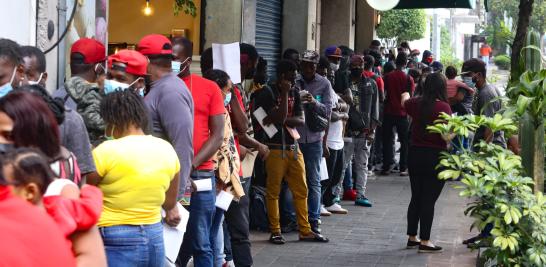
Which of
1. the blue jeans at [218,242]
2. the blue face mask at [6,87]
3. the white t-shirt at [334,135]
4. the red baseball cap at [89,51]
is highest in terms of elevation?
the red baseball cap at [89,51]

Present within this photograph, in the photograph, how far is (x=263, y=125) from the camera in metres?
9.39

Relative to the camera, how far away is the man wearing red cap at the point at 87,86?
18.1 ft

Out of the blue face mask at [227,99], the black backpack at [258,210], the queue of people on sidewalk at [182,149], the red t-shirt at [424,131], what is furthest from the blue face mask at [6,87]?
the black backpack at [258,210]

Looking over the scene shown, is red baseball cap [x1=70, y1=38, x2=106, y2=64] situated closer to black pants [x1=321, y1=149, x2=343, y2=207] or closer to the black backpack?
the black backpack

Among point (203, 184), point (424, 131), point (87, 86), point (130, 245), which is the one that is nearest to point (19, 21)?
point (87, 86)

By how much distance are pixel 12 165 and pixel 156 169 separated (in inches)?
68.6

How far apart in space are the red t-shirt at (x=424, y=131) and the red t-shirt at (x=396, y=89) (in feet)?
19.1

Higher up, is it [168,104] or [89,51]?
[89,51]

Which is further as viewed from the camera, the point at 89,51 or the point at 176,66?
the point at 176,66

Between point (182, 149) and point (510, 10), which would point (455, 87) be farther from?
point (510, 10)

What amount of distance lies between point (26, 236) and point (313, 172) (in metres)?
7.15

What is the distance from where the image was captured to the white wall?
660cm

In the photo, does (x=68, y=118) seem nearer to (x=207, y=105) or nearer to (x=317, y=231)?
(x=207, y=105)

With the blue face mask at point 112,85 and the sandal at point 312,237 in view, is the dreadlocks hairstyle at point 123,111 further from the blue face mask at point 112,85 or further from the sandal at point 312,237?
the sandal at point 312,237
